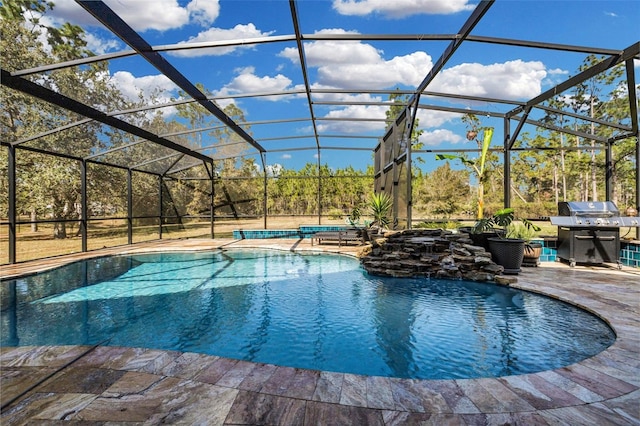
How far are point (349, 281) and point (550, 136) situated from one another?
18.0 meters

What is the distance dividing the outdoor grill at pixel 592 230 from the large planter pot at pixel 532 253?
1.82 feet

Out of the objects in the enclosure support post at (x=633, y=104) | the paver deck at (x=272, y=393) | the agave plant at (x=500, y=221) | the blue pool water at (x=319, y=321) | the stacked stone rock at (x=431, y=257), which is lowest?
the blue pool water at (x=319, y=321)

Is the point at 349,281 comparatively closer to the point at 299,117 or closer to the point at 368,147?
the point at 299,117

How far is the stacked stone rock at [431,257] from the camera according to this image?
5633 mm

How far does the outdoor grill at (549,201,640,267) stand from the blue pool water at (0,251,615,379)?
93.0 inches

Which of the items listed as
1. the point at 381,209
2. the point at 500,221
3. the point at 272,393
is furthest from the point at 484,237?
the point at 272,393

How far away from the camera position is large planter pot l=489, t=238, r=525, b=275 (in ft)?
18.1

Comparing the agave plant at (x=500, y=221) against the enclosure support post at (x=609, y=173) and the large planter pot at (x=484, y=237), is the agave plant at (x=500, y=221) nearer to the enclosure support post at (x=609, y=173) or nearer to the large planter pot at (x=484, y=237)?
the large planter pot at (x=484, y=237)

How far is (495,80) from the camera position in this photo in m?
7.73

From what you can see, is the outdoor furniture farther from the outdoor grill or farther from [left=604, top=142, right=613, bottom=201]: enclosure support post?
[left=604, top=142, right=613, bottom=201]: enclosure support post

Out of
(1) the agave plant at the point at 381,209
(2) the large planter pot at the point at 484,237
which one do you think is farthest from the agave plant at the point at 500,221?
(1) the agave plant at the point at 381,209

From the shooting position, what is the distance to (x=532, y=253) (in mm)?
6168

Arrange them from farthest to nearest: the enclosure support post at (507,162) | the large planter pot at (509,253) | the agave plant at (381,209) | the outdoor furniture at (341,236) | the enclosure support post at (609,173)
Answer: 1. the outdoor furniture at (341,236)
2. the agave plant at (381,209)
3. the enclosure support post at (507,162)
4. the enclosure support post at (609,173)
5. the large planter pot at (509,253)

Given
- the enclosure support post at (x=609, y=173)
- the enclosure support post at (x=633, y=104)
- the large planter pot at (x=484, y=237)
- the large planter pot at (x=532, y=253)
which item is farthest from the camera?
the enclosure support post at (x=609, y=173)
